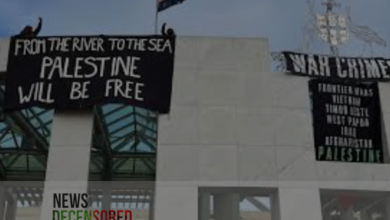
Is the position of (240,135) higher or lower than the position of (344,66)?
lower

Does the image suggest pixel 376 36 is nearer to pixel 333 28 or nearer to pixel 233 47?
pixel 333 28

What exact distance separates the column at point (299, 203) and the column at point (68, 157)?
6854mm

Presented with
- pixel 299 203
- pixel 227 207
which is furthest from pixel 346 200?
A: pixel 227 207

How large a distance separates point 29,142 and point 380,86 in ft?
67.7

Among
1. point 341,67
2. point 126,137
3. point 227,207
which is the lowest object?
point 227,207

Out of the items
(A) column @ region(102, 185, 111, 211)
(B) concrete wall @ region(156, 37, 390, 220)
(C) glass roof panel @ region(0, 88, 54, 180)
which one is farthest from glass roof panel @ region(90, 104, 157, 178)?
(B) concrete wall @ region(156, 37, 390, 220)

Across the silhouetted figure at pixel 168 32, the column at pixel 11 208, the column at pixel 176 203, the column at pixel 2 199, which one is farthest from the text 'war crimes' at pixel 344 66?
the column at pixel 11 208

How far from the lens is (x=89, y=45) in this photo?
878 inches

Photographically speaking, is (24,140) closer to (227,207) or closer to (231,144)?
(227,207)

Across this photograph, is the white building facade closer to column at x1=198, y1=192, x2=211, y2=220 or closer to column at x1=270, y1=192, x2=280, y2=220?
column at x1=270, y1=192, x2=280, y2=220

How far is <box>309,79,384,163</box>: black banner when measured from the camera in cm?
2184

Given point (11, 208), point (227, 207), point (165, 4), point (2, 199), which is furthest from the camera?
point (11, 208)

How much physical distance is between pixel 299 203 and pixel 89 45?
31.9 feet

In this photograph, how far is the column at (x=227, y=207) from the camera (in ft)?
91.5
